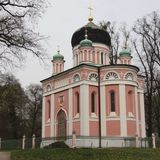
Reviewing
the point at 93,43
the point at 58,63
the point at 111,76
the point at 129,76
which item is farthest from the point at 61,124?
the point at 93,43

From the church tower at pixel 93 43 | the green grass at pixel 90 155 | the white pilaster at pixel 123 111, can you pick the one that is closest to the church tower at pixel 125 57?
the church tower at pixel 93 43

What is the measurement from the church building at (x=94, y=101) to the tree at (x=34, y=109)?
1628 cm

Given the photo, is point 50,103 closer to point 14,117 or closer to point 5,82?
point 5,82

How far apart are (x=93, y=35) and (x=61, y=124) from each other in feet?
30.8

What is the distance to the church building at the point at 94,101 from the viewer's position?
29.4 meters

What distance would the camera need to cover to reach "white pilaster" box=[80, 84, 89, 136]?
95.9 ft

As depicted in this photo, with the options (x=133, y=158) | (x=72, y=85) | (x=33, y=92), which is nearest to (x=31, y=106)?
(x=33, y=92)

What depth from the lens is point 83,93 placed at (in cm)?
2995

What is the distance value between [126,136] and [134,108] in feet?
8.94

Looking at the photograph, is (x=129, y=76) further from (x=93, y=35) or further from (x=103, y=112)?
(x=93, y=35)

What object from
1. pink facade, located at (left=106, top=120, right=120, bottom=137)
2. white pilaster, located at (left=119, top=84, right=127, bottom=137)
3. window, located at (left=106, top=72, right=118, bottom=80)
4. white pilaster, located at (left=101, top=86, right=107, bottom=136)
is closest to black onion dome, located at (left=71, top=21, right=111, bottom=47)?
window, located at (left=106, top=72, right=118, bottom=80)

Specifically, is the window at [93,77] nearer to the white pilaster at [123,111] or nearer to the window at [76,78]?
the window at [76,78]

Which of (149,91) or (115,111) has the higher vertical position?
(149,91)

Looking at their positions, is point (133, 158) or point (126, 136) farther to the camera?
point (126, 136)
